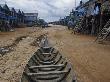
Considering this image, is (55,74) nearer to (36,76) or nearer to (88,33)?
(36,76)

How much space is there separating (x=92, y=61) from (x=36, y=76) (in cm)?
639

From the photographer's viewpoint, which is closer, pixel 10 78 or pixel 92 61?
pixel 10 78

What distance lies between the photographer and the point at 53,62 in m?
9.63

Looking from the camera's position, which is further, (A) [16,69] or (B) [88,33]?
(B) [88,33]

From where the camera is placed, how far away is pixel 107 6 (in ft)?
79.7

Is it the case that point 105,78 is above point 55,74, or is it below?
below

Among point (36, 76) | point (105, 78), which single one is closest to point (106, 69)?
point (105, 78)

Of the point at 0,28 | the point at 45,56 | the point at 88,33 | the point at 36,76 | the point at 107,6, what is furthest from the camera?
the point at 0,28

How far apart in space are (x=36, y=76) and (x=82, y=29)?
30.3 meters

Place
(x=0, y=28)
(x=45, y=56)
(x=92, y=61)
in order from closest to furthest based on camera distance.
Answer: (x=45, y=56) < (x=92, y=61) < (x=0, y=28)

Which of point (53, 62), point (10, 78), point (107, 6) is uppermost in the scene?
point (107, 6)

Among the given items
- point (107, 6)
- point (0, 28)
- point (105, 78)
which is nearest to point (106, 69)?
point (105, 78)

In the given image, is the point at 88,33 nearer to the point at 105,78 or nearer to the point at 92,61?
the point at 92,61

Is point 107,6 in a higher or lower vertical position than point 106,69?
higher
